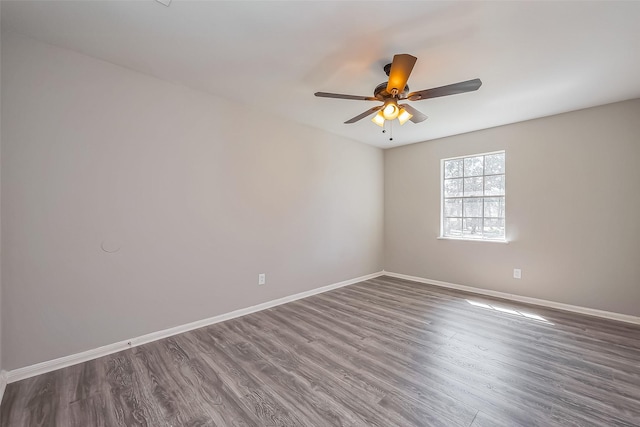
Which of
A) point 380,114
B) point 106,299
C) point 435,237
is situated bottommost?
point 106,299

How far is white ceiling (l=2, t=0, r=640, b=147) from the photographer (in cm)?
171

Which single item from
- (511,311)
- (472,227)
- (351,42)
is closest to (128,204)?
(351,42)

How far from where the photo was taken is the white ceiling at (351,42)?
171 centimetres

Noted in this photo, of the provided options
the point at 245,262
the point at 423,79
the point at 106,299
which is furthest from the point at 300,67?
the point at 106,299

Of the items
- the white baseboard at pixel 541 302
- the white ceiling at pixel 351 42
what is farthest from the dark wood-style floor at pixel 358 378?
the white ceiling at pixel 351 42

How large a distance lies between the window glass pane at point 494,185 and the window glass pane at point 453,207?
0.44 metres

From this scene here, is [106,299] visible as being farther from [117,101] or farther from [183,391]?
[117,101]

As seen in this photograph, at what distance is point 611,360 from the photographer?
2.19 m

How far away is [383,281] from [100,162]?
426 centimetres

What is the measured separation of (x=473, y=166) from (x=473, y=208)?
69 cm

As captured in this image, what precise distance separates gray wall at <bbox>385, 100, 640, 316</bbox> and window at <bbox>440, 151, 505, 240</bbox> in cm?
15

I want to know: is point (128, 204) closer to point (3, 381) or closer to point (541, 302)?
point (3, 381)

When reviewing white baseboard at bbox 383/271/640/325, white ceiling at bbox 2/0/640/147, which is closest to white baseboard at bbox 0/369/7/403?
white ceiling at bbox 2/0/640/147

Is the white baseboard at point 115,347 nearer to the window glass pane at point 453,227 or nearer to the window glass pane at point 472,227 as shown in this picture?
the window glass pane at point 453,227
